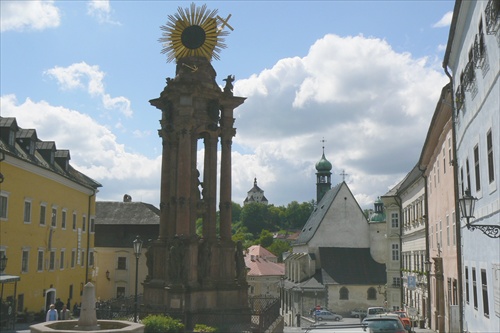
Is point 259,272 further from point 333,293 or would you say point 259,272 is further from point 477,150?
point 477,150

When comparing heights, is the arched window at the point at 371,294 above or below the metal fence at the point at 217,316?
below

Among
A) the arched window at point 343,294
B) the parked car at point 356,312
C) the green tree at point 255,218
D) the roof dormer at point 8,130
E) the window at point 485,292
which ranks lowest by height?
the parked car at point 356,312

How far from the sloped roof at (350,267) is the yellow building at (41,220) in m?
27.2

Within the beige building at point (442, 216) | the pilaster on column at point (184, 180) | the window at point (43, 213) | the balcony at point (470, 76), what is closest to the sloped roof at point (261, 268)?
the window at point (43, 213)

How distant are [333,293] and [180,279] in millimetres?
39388

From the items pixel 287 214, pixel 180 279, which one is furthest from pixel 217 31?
pixel 287 214

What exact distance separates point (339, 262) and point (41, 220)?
118 ft

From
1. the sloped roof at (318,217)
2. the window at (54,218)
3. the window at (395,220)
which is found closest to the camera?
the window at (54,218)

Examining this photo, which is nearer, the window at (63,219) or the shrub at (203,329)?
the shrub at (203,329)

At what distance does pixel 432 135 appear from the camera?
94.8 feet

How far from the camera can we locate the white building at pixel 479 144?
1317 centimetres

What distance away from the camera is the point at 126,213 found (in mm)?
52594

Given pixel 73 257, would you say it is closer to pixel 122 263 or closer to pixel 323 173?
pixel 122 263

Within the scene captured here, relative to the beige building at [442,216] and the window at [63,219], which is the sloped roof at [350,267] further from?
the window at [63,219]
